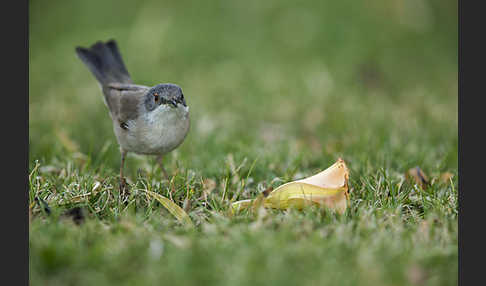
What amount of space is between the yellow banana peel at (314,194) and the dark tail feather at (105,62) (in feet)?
7.59

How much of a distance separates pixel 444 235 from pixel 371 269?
0.80 meters

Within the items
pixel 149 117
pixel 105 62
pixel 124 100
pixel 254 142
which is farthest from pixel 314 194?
pixel 105 62

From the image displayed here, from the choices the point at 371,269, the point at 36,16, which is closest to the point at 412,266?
the point at 371,269

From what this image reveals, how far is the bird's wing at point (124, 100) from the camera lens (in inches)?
170

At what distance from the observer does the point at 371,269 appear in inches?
104

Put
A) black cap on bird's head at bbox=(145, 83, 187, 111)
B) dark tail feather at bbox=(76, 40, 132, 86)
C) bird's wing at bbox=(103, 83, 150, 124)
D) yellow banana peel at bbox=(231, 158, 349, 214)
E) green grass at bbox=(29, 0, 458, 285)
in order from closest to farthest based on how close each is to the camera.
A: green grass at bbox=(29, 0, 458, 285) → yellow banana peel at bbox=(231, 158, 349, 214) → black cap on bird's head at bbox=(145, 83, 187, 111) → bird's wing at bbox=(103, 83, 150, 124) → dark tail feather at bbox=(76, 40, 132, 86)

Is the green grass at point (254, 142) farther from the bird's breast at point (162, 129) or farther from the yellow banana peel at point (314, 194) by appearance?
the bird's breast at point (162, 129)

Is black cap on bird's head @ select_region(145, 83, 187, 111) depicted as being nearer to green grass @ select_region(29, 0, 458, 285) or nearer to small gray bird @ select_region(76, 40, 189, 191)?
small gray bird @ select_region(76, 40, 189, 191)

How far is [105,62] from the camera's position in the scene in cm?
524

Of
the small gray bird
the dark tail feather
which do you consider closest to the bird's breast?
the small gray bird

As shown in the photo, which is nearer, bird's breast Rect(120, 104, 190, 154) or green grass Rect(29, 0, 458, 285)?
green grass Rect(29, 0, 458, 285)

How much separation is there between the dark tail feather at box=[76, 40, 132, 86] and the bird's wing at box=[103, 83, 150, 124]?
0.98 feet

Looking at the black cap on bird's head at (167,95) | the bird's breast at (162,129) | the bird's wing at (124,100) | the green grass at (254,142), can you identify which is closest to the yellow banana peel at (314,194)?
the green grass at (254,142)

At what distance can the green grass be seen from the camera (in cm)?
278
